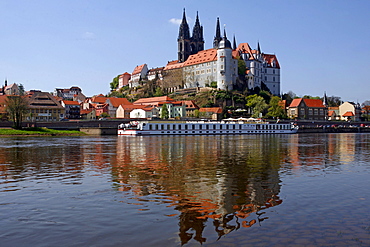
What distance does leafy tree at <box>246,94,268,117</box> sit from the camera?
131375 millimetres

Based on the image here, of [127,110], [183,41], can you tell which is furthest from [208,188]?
[183,41]

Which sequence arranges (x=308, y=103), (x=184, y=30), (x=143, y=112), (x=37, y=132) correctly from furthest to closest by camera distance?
(x=184, y=30)
(x=308, y=103)
(x=143, y=112)
(x=37, y=132)

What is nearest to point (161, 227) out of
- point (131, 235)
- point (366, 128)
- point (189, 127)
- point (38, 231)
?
point (131, 235)

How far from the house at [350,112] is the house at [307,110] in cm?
1504

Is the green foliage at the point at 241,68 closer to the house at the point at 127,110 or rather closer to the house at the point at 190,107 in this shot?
the house at the point at 190,107

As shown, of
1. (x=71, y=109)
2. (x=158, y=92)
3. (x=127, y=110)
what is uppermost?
(x=158, y=92)

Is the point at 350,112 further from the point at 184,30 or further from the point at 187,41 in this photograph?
the point at 184,30

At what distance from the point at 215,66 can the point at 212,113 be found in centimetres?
3264

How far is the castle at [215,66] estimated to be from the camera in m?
155

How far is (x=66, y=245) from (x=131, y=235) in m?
1.64

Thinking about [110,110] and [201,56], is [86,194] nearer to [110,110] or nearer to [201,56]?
[110,110]

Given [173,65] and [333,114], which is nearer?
[333,114]

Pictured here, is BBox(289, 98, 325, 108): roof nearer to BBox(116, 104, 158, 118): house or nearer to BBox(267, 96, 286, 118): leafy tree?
BBox(267, 96, 286, 118): leafy tree

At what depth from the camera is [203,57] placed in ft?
554
